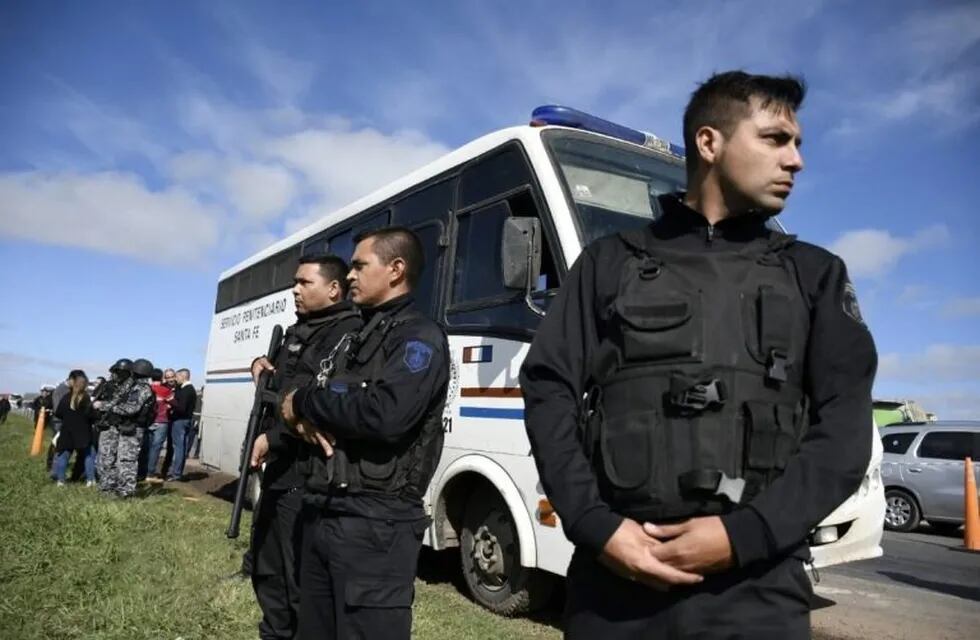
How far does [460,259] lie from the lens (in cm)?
546

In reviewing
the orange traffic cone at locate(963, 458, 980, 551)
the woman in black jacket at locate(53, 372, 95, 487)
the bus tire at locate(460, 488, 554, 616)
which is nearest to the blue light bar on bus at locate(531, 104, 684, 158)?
the bus tire at locate(460, 488, 554, 616)

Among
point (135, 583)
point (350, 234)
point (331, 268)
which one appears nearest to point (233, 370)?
point (350, 234)

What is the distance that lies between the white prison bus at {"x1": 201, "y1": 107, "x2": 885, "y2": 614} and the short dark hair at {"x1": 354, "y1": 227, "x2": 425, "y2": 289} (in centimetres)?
137

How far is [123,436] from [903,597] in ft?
30.0

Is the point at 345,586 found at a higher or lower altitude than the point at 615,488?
lower

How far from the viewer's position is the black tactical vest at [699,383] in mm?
1445

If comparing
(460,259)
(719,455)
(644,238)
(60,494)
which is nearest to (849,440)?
(719,455)

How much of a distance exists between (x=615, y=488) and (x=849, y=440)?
47 cm

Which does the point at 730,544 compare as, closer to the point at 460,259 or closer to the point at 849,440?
the point at 849,440

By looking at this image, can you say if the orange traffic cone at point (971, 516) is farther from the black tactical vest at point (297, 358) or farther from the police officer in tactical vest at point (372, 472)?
the police officer in tactical vest at point (372, 472)

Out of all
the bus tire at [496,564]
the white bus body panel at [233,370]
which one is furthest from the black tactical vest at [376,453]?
the white bus body panel at [233,370]

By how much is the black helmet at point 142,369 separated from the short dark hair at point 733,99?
9.88 meters

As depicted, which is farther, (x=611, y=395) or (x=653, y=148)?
(x=653, y=148)

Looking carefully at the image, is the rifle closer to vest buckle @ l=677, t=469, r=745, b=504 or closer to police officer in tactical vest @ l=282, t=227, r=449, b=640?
police officer in tactical vest @ l=282, t=227, r=449, b=640
